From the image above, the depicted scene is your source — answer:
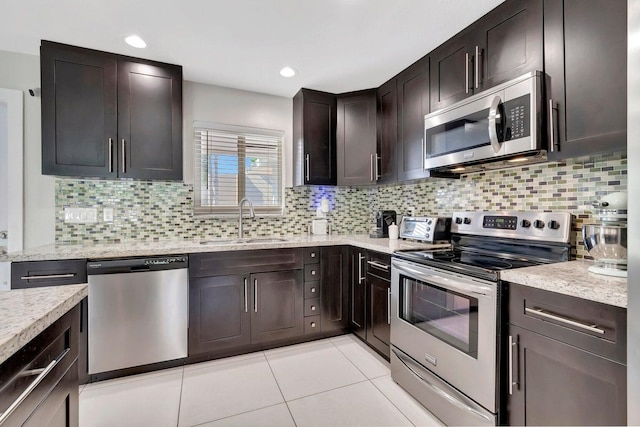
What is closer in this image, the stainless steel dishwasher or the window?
the stainless steel dishwasher

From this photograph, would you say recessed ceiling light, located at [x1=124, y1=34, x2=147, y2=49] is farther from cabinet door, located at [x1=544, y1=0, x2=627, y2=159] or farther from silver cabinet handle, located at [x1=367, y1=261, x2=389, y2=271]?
cabinet door, located at [x1=544, y1=0, x2=627, y2=159]

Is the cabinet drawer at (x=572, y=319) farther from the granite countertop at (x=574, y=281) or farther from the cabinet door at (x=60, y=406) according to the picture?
the cabinet door at (x=60, y=406)

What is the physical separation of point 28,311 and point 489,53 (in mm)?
2435

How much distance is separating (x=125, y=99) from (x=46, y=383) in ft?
7.16

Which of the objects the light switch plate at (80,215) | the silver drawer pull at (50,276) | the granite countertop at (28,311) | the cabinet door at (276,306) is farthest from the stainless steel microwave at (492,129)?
the light switch plate at (80,215)

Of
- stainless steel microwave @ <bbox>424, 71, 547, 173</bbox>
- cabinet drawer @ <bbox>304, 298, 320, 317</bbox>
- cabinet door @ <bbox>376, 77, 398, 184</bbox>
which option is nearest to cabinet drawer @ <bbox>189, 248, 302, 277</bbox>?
cabinet drawer @ <bbox>304, 298, 320, 317</bbox>

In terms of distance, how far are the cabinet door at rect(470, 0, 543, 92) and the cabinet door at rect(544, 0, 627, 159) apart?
54 millimetres

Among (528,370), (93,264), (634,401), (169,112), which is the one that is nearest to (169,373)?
(93,264)

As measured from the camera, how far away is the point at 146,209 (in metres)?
2.57

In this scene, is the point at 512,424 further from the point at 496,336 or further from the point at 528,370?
the point at 496,336

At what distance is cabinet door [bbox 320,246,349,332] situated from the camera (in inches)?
104

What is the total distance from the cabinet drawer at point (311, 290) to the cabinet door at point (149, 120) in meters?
1.47

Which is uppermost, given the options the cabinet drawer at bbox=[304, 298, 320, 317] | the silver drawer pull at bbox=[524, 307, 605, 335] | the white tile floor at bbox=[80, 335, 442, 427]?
the silver drawer pull at bbox=[524, 307, 605, 335]

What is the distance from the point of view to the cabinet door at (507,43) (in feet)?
4.97
